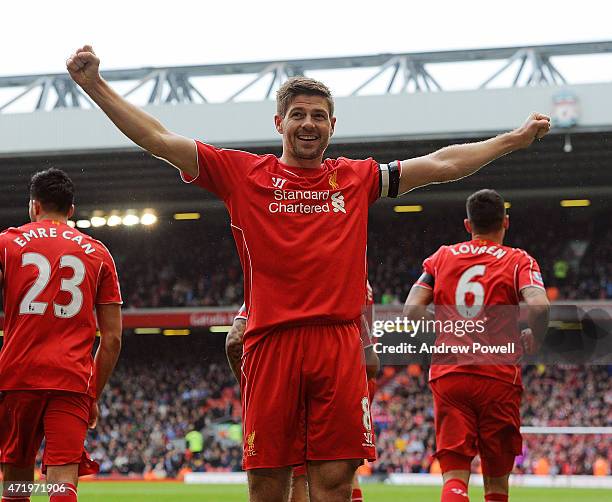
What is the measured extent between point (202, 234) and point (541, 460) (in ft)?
46.7

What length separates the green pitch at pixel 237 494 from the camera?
14531 mm

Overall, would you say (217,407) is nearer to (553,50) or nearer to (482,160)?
(553,50)

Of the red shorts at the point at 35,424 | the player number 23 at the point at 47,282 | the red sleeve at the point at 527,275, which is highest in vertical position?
the red sleeve at the point at 527,275

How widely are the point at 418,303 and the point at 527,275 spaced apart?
0.67 metres

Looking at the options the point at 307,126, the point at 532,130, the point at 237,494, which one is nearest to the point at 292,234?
the point at 307,126

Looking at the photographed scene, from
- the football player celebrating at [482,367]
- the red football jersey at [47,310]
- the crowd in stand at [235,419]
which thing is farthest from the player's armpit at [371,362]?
the crowd in stand at [235,419]

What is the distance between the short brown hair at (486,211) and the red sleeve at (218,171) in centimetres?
220

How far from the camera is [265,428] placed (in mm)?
3791

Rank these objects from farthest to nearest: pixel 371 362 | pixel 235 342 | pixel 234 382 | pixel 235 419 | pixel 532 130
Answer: pixel 234 382, pixel 235 419, pixel 371 362, pixel 235 342, pixel 532 130

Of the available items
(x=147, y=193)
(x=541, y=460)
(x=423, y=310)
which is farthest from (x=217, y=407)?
(x=423, y=310)

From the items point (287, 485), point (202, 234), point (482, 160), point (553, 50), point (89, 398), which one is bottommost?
point (287, 485)

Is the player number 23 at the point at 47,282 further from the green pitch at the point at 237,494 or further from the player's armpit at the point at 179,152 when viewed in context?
the green pitch at the point at 237,494

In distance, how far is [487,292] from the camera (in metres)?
5.75

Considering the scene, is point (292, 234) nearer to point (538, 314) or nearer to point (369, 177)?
point (369, 177)
